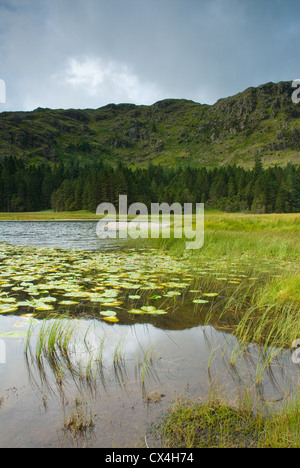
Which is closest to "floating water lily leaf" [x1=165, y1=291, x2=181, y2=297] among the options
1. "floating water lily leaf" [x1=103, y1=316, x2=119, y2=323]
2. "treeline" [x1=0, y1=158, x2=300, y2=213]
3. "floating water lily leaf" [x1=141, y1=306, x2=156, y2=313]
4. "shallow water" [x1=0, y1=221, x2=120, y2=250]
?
"floating water lily leaf" [x1=141, y1=306, x2=156, y2=313]

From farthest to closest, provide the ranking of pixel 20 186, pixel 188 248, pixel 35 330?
pixel 20 186 → pixel 188 248 → pixel 35 330

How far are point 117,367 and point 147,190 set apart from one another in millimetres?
119497

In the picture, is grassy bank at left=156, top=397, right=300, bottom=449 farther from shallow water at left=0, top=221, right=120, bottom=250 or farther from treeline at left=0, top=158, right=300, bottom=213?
treeline at left=0, top=158, right=300, bottom=213

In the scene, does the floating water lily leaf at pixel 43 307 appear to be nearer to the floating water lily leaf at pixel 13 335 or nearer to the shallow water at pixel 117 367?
the shallow water at pixel 117 367

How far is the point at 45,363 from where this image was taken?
4441 mm

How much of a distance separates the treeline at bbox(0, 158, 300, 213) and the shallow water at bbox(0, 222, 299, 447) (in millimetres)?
91113

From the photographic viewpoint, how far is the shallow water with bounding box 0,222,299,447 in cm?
312

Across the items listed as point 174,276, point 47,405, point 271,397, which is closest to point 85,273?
point 174,276

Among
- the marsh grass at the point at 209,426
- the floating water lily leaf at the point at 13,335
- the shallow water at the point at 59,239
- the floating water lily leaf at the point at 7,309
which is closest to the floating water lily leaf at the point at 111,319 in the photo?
the floating water lily leaf at the point at 13,335

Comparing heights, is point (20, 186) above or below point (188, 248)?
above

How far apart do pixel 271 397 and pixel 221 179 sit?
117293 mm

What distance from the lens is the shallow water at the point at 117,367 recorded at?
3121 millimetres

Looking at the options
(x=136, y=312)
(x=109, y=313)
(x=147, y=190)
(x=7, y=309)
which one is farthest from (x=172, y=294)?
(x=147, y=190)

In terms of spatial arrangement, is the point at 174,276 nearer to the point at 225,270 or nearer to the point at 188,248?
the point at 225,270
